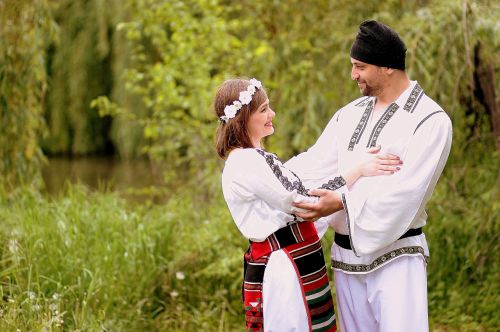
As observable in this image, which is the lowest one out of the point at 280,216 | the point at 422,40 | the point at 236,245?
the point at 236,245

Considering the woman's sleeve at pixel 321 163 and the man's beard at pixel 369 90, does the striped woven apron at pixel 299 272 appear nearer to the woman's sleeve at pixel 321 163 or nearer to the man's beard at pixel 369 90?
the woman's sleeve at pixel 321 163

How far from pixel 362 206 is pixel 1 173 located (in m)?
3.98

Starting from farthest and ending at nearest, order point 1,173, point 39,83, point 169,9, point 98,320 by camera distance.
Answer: point 169,9
point 39,83
point 1,173
point 98,320

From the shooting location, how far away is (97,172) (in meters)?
12.5

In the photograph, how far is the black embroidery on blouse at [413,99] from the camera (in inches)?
111

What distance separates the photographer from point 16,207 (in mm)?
5117

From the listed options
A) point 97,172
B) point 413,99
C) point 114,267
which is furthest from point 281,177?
point 97,172

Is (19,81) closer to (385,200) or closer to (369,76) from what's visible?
(369,76)

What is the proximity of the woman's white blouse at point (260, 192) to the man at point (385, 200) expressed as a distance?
77mm

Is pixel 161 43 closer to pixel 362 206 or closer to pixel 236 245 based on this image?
pixel 236 245

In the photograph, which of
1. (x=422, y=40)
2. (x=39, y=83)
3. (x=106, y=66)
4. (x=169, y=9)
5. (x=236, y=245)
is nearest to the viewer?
(x=422, y=40)

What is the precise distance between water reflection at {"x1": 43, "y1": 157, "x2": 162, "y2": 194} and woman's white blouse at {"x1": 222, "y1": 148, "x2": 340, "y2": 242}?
26.1 feet

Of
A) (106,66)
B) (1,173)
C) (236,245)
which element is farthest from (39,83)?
(106,66)

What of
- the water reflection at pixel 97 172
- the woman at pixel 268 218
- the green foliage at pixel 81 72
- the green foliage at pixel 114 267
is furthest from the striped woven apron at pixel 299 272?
the green foliage at pixel 81 72
